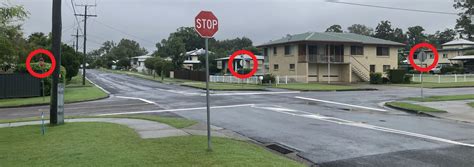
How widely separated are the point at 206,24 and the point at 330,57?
39.9m

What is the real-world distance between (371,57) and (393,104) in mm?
30130

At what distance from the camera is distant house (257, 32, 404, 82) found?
4506 cm

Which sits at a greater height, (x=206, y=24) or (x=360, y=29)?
(x=360, y=29)

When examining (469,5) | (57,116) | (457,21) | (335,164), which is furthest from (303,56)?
(457,21)

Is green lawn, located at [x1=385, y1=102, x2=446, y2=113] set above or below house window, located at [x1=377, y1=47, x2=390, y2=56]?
below

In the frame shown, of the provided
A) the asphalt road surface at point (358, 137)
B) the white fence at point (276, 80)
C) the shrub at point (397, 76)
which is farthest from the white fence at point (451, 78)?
the asphalt road surface at point (358, 137)

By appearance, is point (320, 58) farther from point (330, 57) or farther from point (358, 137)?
point (358, 137)

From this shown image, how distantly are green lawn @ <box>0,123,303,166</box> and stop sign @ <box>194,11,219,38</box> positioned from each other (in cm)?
213

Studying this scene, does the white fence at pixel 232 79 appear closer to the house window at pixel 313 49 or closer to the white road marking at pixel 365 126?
the house window at pixel 313 49

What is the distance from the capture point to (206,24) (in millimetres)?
7211

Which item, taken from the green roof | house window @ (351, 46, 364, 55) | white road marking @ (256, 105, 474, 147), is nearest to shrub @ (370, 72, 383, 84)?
→ the green roof

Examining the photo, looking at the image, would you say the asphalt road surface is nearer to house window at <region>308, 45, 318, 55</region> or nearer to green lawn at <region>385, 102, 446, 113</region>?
green lawn at <region>385, 102, 446, 113</region>

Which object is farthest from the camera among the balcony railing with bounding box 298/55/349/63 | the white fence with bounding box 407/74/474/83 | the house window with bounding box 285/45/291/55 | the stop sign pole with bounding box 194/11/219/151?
the house window with bounding box 285/45/291/55

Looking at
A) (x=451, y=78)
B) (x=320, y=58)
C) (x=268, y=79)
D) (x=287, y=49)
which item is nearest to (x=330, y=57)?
(x=320, y=58)
